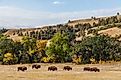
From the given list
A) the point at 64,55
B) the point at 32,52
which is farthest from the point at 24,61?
the point at 64,55

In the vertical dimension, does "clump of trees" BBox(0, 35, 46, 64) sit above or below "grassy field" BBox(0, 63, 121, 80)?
below

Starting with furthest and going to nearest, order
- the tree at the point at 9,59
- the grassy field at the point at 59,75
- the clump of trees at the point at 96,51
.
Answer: the tree at the point at 9,59 → the clump of trees at the point at 96,51 → the grassy field at the point at 59,75

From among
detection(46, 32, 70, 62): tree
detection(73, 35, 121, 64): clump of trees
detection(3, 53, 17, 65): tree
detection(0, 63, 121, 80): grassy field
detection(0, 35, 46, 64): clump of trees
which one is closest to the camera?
detection(0, 63, 121, 80): grassy field

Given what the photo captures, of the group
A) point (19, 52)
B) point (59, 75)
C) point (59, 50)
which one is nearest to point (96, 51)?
point (59, 50)

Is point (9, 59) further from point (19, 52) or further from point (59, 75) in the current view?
point (59, 75)

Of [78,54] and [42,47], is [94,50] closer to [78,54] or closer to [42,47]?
[78,54]

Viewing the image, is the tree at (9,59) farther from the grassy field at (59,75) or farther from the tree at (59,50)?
the grassy field at (59,75)

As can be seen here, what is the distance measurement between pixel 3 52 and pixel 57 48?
75.3ft

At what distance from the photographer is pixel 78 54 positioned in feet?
444

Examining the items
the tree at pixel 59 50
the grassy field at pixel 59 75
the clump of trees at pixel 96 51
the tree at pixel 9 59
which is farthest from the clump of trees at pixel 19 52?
the grassy field at pixel 59 75

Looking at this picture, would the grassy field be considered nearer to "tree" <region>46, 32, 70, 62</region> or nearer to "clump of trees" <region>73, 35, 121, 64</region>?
"tree" <region>46, 32, 70, 62</region>

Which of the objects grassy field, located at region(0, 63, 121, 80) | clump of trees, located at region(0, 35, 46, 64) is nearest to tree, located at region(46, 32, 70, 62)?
clump of trees, located at region(0, 35, 46, 64)

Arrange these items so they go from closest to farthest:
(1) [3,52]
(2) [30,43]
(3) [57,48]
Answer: (3) [57,48] → (1) [3,52] → (2) [30,43]

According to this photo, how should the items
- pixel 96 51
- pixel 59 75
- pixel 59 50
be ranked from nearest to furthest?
pixel 59 75
pixel 59 50
pixel 96 51
